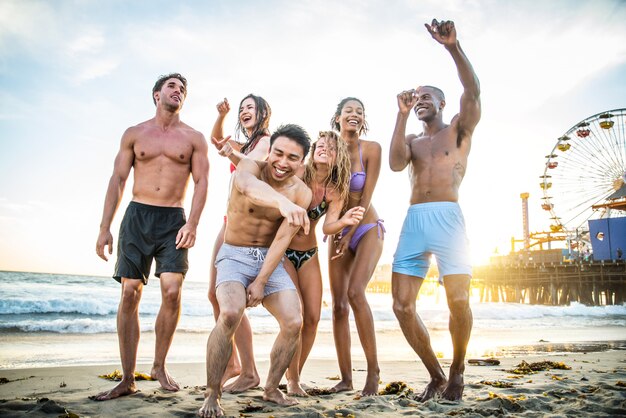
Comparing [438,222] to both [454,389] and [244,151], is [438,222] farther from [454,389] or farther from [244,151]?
[244,151]

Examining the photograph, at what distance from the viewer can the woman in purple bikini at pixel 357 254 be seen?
429 cm

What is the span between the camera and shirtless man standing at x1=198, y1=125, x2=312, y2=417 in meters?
3.29

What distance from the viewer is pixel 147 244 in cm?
429

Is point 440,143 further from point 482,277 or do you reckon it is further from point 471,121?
point 482,277

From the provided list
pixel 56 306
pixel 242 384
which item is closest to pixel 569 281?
pixel 56 306

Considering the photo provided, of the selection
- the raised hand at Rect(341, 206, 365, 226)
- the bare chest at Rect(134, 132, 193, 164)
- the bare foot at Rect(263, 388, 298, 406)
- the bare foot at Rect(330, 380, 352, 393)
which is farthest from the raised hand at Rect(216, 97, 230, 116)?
the bare foot at Rect(330, 380, 352, 393)

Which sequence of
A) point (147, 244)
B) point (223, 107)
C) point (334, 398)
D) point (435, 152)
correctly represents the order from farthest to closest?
1. point (223, 107)
2. point (435, 152)
3. point (147, 244)
4. point (334, 398)

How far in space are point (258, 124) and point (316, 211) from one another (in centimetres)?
129

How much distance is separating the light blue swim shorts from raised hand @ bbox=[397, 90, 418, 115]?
91 cm

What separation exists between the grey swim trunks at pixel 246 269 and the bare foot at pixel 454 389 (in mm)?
1607

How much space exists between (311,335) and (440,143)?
225cm

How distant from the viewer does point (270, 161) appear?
12.7ft

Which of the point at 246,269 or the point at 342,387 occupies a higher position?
the point at 246,269

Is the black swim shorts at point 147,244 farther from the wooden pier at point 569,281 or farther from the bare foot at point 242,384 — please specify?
the wooden pier at point 569,281
